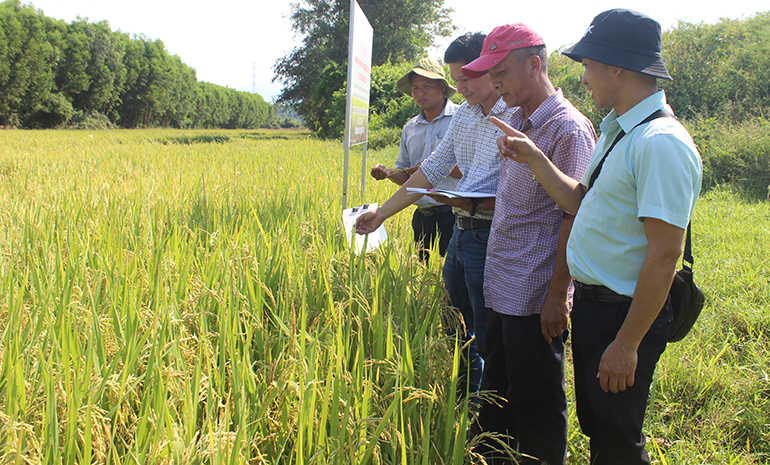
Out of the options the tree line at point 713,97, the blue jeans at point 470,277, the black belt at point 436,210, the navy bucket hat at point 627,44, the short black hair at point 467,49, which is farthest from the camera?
the tree line at point 713,97

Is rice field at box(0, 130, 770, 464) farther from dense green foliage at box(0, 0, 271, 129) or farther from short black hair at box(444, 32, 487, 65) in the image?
dense green foliage at box(0, 0, 271, 129)

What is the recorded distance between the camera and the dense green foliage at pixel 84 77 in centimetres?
3306

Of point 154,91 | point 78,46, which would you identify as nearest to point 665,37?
point 78,46

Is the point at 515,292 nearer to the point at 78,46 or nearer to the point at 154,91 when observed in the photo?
the point at 78,46

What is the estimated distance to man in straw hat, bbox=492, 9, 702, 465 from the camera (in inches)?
44.3

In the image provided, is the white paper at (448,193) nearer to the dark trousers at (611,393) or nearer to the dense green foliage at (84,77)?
the dark trousers at (611,393)

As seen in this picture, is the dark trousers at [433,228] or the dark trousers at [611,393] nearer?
the dark trousers at [611,393]

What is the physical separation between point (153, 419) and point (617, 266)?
1.23 meters

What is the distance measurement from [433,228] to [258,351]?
1.63m

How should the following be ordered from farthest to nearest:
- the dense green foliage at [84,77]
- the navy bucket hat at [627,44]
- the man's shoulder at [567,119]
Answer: the dense green foliage at [84,77]
the man's shoulder at [567,119]
the navy bucket hat at [627,44]

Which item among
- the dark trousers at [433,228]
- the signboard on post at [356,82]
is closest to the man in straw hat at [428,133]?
the dark trousers at [433,228]

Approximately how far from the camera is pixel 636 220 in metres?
1.23

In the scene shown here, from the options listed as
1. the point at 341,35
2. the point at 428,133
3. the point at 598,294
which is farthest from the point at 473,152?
the point at 341,35

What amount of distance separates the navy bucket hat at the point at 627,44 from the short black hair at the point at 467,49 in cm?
92
